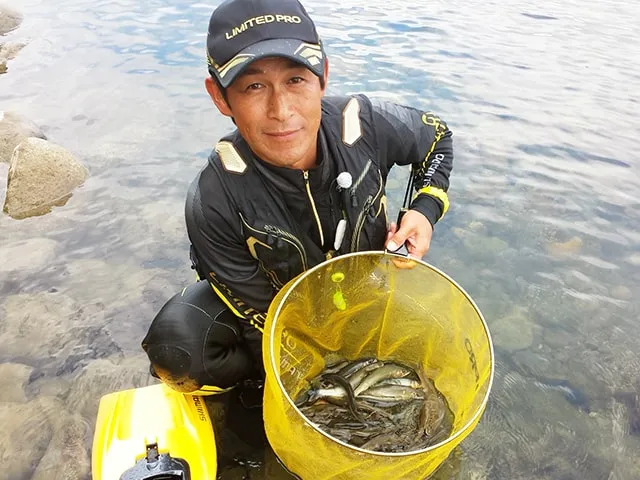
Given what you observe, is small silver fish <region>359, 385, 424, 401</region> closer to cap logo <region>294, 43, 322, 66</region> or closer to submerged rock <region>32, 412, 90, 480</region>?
submerged rock <region>32, 412, 90, 480</region>

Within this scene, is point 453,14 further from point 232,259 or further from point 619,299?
point 232,259

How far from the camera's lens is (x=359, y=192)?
2.78 m

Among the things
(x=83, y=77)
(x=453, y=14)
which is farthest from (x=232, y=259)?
(x=453, y=14)

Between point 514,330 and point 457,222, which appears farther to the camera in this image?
point 457,222

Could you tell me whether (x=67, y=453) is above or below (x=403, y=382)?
below

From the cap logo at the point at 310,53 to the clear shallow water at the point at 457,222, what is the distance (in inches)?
90.7

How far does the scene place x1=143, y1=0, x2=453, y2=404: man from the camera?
230 cm

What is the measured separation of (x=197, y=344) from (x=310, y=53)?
1.63 metres

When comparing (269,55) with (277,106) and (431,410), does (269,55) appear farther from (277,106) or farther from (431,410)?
(431,410)

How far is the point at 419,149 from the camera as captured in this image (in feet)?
10.1

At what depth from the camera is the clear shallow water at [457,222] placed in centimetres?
326

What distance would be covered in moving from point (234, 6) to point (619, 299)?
376cm

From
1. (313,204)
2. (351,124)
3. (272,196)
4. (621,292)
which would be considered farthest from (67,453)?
(621,292)

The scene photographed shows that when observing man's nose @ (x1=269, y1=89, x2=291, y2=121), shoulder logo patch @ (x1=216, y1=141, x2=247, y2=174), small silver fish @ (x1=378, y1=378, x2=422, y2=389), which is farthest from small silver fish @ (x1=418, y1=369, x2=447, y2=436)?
man's nose @ (x1=269, y1=89, x2=291, y2=121)
